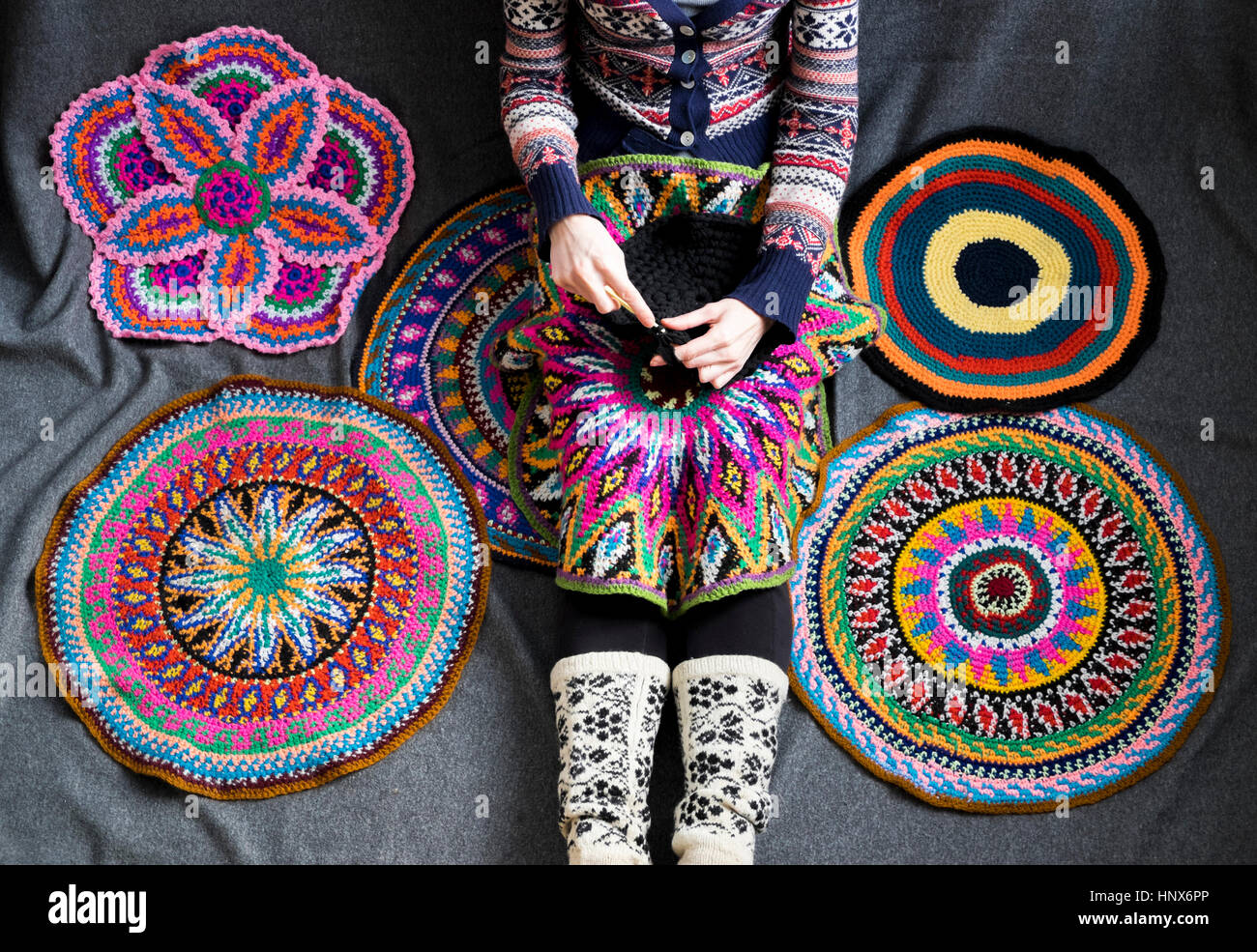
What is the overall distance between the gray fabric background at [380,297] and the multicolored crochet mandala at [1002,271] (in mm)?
31

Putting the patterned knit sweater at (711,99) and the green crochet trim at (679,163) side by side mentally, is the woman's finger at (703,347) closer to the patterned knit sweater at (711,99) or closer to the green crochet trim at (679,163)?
the patterned knit sweater at (711,99)

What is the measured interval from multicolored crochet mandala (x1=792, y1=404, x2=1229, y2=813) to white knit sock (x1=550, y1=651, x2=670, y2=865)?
7.3 inches

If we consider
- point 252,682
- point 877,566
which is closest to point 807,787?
point 877,566

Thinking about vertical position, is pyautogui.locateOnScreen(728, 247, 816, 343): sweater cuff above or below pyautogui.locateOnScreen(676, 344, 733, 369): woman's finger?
above

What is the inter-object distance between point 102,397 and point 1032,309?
104 centimetres

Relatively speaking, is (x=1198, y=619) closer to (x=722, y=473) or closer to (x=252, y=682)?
(x=722, y=473)

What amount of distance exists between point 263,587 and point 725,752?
495 millimetres

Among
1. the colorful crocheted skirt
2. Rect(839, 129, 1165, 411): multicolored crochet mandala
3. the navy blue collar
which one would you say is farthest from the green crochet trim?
Rect(839, 129, 1165, 411): multicolored crochet mandala

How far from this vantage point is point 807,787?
3.20ft

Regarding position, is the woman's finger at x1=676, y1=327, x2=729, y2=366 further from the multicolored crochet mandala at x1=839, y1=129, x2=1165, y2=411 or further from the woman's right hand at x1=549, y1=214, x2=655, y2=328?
the multicolored crochet mandala at x1=839, y1=129, x2=1165, y2=411

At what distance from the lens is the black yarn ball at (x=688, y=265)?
0.91 metres

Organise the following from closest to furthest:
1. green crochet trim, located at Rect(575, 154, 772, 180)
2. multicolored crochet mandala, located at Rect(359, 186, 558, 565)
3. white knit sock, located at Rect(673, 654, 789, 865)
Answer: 1. white knit sock, located at Rect(673, 654, 789, 865)
2. green crochet trim, located at Rect(575, 154, 772, 180)
3. multicolored crochet mandala, located at Rect(359, 186, 558, 565)

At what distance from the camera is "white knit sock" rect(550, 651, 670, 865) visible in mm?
854

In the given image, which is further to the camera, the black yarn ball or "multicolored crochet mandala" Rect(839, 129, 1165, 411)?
"multicolored crochet mandala" Rect(839, 129, 1165, 411)
